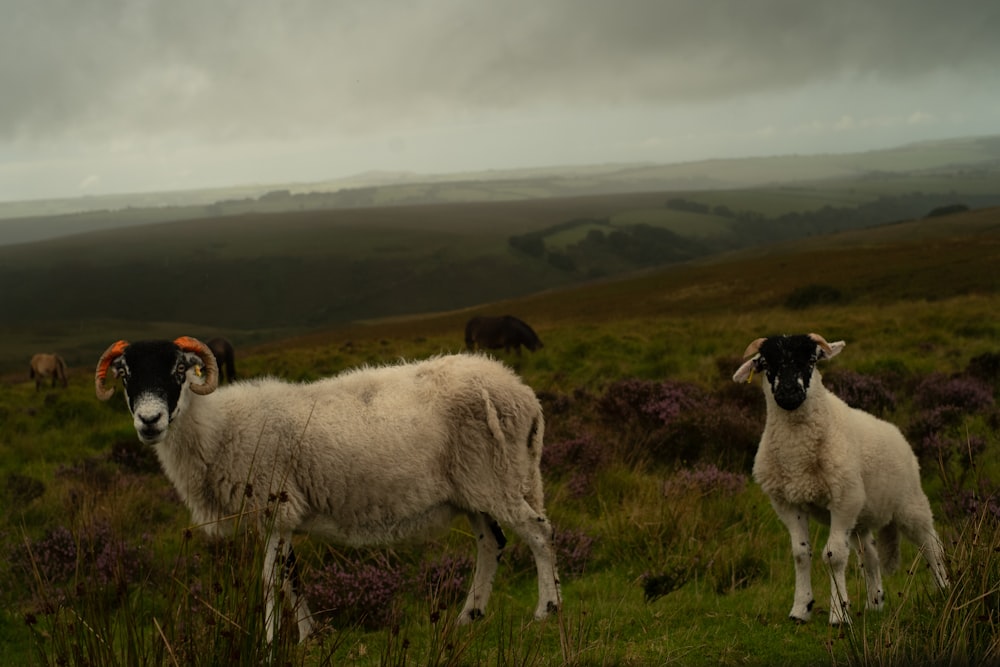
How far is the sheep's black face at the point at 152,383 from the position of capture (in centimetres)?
529

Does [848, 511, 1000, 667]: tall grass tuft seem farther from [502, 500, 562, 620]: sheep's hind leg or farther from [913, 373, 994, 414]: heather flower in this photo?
[913, 373, 994, 414]: heather flower

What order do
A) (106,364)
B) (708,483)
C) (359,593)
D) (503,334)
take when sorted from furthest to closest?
(503,334) → (708,483) → (106,364) → (359,593)

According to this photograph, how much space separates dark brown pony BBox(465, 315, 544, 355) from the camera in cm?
2389

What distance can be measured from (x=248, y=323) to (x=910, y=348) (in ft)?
585

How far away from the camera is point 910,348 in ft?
51.0

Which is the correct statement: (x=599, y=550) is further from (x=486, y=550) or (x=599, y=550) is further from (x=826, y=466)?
(x=826, y=466)

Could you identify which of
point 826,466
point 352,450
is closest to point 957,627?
point 826,466

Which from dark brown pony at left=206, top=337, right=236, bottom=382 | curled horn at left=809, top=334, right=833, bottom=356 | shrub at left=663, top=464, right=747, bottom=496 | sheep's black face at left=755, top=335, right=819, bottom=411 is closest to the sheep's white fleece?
shrub at left=663, top=464, right=747, bottom=496

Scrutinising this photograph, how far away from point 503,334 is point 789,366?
18.9 metres

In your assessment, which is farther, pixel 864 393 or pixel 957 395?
pixel 864 393

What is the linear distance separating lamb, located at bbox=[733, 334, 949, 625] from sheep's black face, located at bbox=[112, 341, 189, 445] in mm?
4327

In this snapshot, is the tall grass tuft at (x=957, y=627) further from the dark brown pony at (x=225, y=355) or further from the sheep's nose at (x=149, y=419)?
the dark brown pony at (x=225, y=355)

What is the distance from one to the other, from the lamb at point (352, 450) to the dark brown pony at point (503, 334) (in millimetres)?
16566

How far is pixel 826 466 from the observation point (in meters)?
5.62
